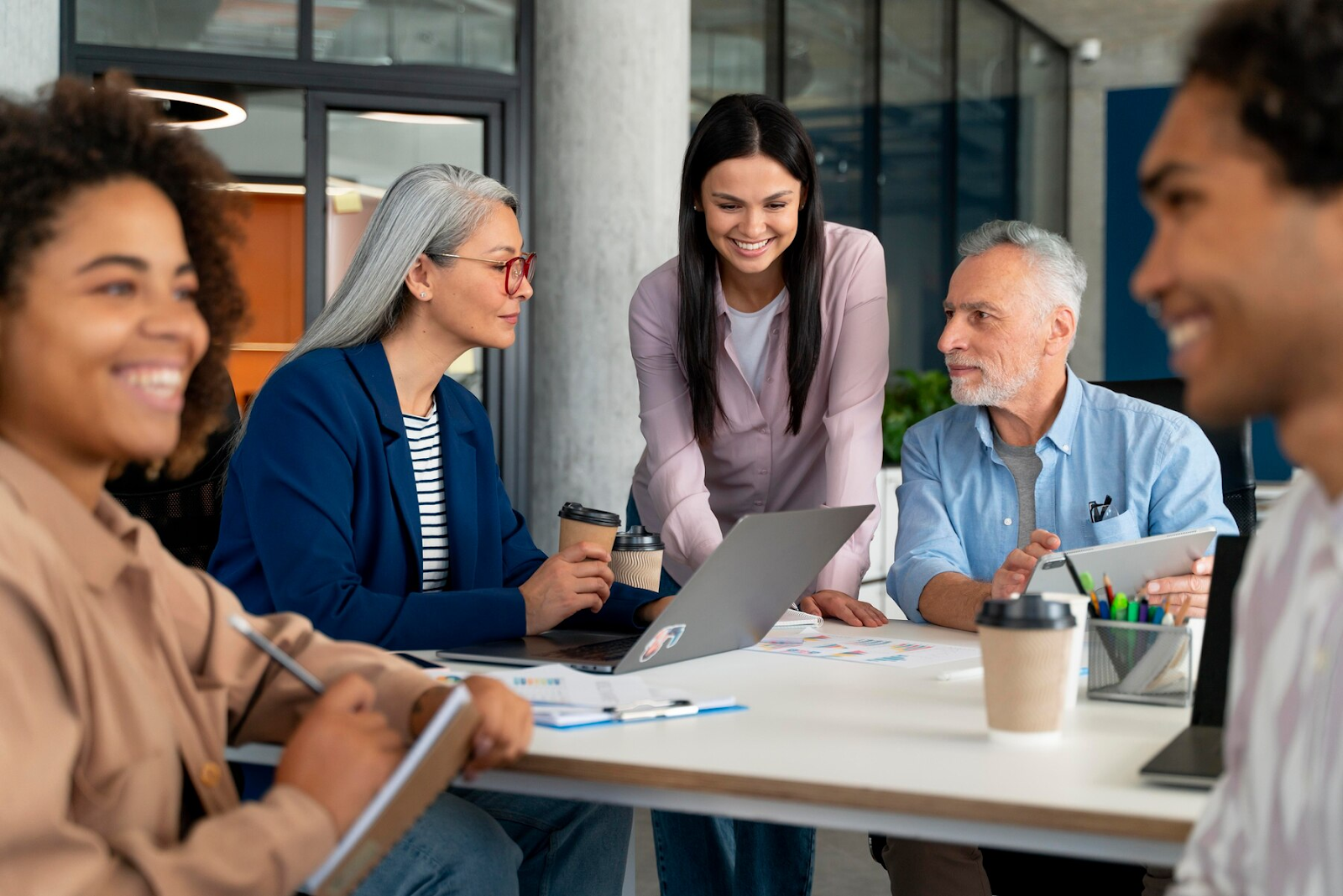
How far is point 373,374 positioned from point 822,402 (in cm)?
98

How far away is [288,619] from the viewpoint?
138 cm

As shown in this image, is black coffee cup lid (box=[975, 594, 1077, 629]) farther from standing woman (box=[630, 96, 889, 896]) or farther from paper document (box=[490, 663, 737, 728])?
standing woman (box=[630, 96, 889, 896])

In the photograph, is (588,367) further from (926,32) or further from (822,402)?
(926,32)

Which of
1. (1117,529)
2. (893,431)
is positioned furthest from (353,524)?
(893,431)

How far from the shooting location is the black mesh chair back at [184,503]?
7.66ft

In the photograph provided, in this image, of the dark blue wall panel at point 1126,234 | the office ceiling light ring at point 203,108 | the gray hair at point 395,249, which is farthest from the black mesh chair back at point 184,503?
the dark blue wall panel at point 1126,234

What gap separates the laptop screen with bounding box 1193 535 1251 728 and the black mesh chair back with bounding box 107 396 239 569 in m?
1.55

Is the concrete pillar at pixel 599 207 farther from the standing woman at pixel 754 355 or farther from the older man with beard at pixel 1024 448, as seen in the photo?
the older man with beard at pixel 1024 448

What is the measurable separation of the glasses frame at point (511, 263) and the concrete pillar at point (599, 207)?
9.48 feet

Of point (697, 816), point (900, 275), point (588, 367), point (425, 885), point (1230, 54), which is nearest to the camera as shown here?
point (1230, 54)

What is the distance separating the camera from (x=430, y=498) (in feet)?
6.93

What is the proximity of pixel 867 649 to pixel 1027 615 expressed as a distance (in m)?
0.63

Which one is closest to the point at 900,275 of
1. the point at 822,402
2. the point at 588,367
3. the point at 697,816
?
the point at 588,367

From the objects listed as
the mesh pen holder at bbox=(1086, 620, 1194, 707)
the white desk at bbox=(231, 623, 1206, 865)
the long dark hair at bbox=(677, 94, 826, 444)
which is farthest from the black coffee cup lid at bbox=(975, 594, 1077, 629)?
the long dark hair at bbox=(677, 94, 826, 444)
